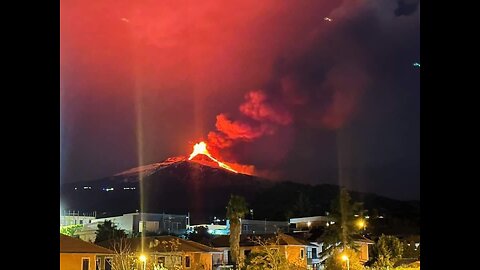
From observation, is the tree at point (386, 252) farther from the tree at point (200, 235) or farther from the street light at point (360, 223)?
the tree at point (200, 235)

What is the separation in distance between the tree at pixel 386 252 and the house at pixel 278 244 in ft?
4.04

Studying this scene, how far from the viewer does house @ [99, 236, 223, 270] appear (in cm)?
908

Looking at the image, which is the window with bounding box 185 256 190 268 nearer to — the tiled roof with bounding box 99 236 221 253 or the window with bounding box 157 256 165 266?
the tiled roof with bounding box 99 236 221 253

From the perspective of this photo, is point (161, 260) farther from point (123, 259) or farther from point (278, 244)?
point (278, 244)

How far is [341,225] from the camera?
10.6 metres

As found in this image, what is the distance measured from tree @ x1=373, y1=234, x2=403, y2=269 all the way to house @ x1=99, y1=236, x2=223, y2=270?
2.93 metres

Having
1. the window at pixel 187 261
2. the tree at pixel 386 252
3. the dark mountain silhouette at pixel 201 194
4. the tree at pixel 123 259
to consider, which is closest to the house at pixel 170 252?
the window at pixel 187 261

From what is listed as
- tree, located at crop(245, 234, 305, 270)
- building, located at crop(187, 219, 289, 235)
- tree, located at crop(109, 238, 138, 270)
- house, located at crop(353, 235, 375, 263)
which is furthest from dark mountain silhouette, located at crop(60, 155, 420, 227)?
tree, located at crop(109, 238, 138, 270)

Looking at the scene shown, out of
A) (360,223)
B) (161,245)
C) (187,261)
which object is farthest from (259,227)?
(161,245)

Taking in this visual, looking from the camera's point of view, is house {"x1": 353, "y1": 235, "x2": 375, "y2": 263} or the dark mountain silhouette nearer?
house {"x1": 353, "y1": 235, "x2": 375, "y2": 263}
